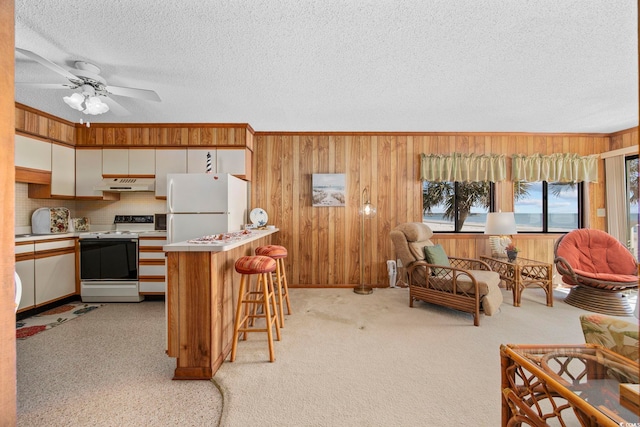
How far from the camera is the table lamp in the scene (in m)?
3.61

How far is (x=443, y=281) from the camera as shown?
9.91 feet

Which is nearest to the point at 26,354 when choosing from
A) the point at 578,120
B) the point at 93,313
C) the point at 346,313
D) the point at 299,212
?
the point at 93,313

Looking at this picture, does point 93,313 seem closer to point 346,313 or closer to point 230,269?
point 230,269

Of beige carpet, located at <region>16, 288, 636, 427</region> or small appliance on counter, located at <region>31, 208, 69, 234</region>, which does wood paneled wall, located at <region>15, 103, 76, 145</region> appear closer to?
small appliance on counter, located at <region>31, 208, 69, 234</region>

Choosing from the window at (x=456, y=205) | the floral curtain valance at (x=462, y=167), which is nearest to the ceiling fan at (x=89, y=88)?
the floral curtain valance at (x=462, y=167)

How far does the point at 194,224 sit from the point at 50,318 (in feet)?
5.93

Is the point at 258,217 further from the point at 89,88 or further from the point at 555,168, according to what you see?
the point at 555,168

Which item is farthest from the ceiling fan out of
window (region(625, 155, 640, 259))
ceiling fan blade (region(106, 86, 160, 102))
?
window (region(625, 155, 640, 259))

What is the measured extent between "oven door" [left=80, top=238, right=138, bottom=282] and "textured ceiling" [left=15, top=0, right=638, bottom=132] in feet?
5.62

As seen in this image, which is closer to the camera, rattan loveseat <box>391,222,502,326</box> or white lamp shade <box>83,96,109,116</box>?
white lamp shade <box>83,96,109,116</box>

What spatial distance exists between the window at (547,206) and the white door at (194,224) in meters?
4.49

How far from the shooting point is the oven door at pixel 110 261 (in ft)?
11.4

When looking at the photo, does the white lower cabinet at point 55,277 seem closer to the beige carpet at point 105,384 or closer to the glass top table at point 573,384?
the beige carpet at point 105,384

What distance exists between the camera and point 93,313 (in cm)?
313
